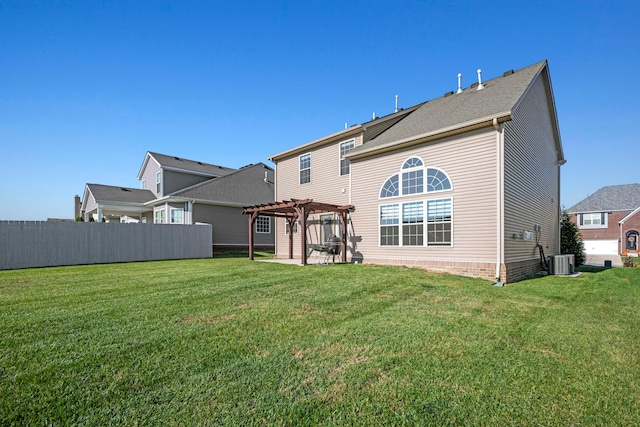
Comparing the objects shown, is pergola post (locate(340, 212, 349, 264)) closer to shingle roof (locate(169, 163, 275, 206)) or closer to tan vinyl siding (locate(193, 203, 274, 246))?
tan vinyl siding (locate(193, 203, 274, 246))

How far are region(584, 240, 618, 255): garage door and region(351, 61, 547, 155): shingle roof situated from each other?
89.0 ft

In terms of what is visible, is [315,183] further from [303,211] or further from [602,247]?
[602,247]

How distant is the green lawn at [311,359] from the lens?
2.29m

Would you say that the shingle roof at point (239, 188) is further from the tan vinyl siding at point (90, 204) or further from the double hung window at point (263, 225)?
the tan vinyl siding at point (90, 204)

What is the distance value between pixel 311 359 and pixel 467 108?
388 inches

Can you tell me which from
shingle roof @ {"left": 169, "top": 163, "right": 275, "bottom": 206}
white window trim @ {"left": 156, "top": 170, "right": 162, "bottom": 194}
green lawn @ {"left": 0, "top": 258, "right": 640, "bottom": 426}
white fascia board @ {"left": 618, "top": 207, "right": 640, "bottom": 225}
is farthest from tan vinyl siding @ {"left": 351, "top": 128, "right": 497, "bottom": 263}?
white fascia board @ {"left": 618, "top": 207, "right": 640, "bottom": 225}

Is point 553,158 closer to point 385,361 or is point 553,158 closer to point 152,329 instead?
point 385,361

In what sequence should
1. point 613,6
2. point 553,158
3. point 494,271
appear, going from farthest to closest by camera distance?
point 553,158 → point 613,6 → point 494,271

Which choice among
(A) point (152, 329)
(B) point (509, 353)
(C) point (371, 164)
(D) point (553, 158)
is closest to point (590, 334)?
(B) point (509, 353)

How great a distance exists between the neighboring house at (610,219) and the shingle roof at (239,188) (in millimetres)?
29121

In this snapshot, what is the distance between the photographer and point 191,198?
18.0 m

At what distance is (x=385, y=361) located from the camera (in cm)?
315

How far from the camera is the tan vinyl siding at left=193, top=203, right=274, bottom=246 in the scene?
18766 millimetres

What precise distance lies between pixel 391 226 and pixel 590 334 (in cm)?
655
